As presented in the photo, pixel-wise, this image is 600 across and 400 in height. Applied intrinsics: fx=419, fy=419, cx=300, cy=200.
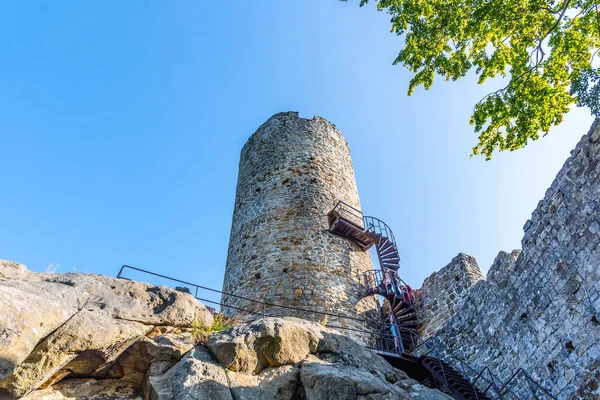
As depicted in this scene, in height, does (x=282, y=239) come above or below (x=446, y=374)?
above

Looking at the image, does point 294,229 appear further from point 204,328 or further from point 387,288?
point 204,328

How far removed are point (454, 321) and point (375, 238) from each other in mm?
3680

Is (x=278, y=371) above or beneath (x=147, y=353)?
beneath

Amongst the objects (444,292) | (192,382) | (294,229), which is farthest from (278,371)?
(444,292)

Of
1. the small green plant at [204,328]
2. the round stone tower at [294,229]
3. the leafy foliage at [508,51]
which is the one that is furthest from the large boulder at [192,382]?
the leafy foliage at [508,51]

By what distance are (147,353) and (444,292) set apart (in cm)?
845

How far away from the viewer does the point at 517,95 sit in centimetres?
831

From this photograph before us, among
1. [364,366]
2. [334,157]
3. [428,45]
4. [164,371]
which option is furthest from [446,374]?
[334,157]

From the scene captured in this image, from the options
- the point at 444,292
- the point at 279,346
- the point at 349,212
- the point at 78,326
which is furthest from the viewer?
the point at 349,212

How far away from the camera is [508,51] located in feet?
28.1

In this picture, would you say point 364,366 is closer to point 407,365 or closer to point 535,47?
point 407,365

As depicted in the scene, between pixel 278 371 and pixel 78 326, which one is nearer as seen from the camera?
pixel 78 326

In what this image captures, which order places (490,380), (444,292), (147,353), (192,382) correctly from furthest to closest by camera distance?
(444,292) → (490,380) → (147,353) → (192,382)

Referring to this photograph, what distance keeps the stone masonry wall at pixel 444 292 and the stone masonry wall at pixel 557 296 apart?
3.29 meters
